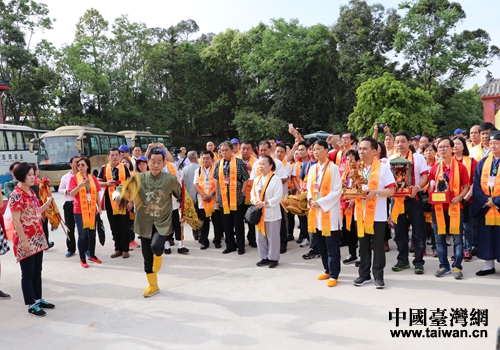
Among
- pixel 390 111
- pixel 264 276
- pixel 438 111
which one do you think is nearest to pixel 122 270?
pixel 264 276

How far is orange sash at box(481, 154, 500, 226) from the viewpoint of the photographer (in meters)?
4.93

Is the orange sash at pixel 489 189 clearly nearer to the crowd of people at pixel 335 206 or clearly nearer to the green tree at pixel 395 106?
the crowd of people at pixel 335 206

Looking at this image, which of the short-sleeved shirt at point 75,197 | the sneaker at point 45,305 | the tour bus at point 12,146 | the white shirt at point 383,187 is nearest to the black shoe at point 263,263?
the white shirt at point 383,187

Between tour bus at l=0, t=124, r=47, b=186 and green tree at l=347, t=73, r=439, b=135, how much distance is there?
1587 cm

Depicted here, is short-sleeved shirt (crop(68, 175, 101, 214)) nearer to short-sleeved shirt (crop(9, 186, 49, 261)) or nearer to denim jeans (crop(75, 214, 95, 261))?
denim jeans (crop(75, 214, 95, 261))

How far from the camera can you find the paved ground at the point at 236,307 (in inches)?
144

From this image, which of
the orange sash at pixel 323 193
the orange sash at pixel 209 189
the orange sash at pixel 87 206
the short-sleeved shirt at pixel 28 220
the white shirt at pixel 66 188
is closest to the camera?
the short-sleeved shirt at pixel 28 220

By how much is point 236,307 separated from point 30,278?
7.47 ft

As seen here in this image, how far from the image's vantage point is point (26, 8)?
2486cm

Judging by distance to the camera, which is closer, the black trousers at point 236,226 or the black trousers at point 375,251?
the black trousers at point 375,251

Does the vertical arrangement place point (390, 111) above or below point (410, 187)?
above

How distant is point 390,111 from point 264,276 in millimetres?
15651

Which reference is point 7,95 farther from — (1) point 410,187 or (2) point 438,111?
(1) point 410,187

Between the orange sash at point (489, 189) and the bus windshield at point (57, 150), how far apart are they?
16.7m
